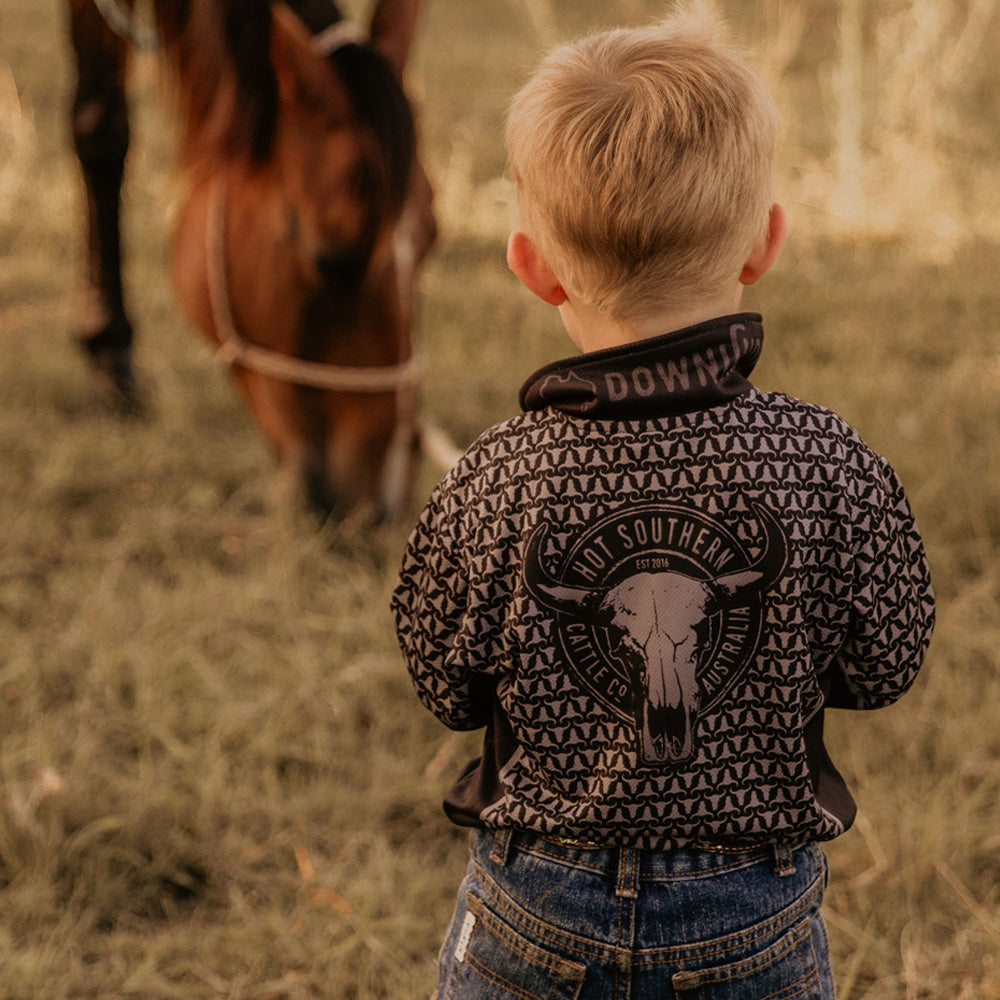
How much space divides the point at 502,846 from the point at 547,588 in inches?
10.8

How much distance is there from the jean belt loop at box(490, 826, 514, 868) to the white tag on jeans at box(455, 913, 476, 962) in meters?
0.06

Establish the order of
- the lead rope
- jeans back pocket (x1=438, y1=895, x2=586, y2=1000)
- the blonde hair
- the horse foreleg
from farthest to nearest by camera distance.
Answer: the horse foreleg, the lead rope, jeans back pocket (x1=438, y1=895, x2=586, y2=1000), the blonde hair

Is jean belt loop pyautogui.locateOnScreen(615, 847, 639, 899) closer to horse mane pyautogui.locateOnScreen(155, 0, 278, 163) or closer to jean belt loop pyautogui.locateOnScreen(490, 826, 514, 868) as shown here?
jean belt loop pyautogui.locateOnScreen(490, 826, 514, 868)

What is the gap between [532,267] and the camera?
3.16 feet

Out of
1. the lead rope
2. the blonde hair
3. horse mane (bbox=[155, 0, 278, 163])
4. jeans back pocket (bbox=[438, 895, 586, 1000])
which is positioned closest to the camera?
the blonde hair

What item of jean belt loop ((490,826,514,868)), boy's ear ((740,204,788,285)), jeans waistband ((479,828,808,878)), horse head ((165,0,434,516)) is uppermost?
horse head ((165,0,434,516))

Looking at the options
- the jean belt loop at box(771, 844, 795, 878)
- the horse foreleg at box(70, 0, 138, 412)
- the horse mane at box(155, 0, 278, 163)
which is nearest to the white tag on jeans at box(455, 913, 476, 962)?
the jean belt loop at box(771, 844, 795, 878)

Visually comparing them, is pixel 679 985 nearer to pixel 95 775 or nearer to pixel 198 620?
pixel 95 775

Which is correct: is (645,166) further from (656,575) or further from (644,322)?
(656,575)

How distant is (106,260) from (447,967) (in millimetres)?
3101

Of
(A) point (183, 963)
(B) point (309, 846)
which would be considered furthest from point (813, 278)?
(A) point (183, 963)

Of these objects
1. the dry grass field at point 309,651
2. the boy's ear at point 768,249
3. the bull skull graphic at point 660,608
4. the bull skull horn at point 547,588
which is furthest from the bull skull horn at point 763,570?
the dry grass field at point 309,651

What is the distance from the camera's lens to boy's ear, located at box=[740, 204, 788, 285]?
0.96 m

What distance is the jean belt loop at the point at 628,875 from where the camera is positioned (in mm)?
955
